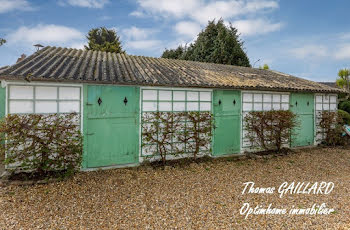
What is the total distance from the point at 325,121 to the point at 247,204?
8.30 meters

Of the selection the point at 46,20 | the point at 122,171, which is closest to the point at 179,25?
the point at 46,20

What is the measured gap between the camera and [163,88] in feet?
21.1

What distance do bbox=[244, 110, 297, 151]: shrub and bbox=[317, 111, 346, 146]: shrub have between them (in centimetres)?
291

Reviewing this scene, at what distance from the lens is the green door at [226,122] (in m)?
7.23

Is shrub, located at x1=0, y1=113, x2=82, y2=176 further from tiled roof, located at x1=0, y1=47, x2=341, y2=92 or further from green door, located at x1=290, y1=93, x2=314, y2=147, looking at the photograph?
green door, located at x1=290, y1=93, x2=314, y2=147

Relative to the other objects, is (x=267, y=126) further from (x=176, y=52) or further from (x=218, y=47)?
(x=176, y=52)

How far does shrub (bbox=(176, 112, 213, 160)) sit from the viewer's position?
6.54 meters

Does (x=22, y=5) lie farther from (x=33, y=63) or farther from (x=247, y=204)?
(x=247, y=204)

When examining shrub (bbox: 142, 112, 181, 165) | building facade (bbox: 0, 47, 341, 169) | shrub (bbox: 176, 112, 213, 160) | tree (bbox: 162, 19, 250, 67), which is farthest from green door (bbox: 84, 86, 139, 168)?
tree (bbox: 162, 19, 250, 67)

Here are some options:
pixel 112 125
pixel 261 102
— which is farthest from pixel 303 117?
pixel 112 125

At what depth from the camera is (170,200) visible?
13.0 feet

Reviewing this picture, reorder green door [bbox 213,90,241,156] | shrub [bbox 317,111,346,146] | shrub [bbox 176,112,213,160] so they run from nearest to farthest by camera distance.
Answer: shrub [bbox 176,112,213,160] → green door [bbox 213,90,241,156] → shrub [bbox 317,111,346,146]

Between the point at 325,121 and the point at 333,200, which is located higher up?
the point at 325,121

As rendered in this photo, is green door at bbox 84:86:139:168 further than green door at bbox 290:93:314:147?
No
